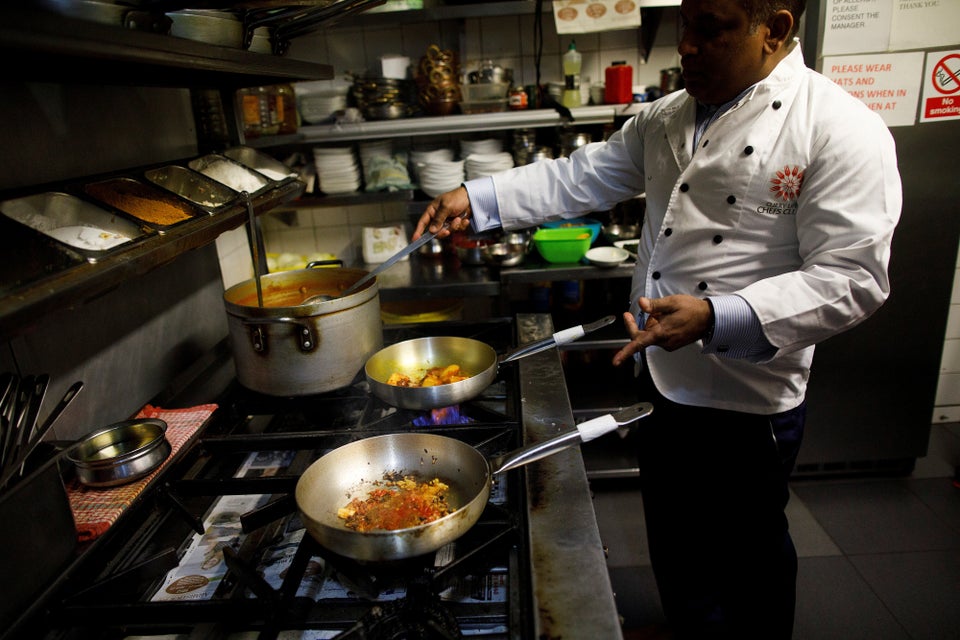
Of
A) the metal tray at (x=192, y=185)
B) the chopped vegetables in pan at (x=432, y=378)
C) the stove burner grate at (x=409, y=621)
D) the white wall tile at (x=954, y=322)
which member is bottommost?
the white wall tile at (x=954, y=322)

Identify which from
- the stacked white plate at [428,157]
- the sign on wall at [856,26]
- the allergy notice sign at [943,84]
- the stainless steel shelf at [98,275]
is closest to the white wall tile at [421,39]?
the stacked white plate at [428,157]

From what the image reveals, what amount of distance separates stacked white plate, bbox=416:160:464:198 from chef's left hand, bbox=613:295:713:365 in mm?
1898

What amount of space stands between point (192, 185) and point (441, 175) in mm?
1554

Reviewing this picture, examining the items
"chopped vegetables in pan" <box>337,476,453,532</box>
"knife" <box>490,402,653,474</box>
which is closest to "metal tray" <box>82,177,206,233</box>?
"chopped vegetables in pan" <box>337,476,453,532</box>

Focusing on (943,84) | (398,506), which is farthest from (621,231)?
(398,506)

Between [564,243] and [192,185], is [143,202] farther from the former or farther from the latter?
[564,243]

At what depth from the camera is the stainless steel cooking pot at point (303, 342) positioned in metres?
1.36

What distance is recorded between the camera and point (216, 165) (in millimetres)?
1706

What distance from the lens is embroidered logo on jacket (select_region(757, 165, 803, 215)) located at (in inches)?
54.0

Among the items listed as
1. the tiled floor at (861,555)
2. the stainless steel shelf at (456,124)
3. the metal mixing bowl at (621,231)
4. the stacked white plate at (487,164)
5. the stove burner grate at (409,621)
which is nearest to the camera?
the stove burner grate at (409,621)

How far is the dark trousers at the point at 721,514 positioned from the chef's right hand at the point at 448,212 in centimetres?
74

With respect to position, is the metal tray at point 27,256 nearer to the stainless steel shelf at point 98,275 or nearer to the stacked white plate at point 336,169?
the stainless steel shelf at point 98,275

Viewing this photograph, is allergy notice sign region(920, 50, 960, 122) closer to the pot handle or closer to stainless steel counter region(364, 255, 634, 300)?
stainless steel counter region(364, 255, 634, 300)

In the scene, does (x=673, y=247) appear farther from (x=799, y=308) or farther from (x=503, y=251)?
(x=503, y=251)
